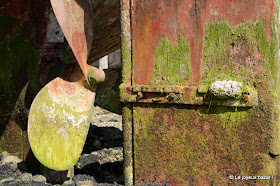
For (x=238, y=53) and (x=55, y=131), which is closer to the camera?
(x=238, y=53)

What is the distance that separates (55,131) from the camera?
9.25ft

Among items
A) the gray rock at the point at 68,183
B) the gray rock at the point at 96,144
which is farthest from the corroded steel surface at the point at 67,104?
the gray rock at the point at 96,144

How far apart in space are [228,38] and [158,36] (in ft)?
1.85

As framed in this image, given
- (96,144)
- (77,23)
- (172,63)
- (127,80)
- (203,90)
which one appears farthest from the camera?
(96,144)

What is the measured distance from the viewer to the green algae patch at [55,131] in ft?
8.98

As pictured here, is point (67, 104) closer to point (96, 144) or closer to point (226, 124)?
point (226, 124)

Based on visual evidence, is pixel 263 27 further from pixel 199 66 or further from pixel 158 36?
pixel 158 36

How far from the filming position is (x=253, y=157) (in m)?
2.14

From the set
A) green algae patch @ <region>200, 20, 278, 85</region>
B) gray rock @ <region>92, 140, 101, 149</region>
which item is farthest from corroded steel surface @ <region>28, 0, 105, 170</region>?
gray rock @ <region>92, 140, 101, 149</region>

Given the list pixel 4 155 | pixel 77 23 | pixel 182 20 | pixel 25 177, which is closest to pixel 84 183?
pixel 25 177

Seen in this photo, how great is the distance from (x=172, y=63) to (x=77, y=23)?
1133mm

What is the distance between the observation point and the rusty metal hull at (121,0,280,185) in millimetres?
2102

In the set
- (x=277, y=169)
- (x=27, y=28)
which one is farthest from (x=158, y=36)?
(x=27, y=28)

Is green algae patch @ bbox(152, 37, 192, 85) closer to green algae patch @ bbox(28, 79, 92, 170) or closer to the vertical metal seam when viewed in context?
the vertical metal seam
